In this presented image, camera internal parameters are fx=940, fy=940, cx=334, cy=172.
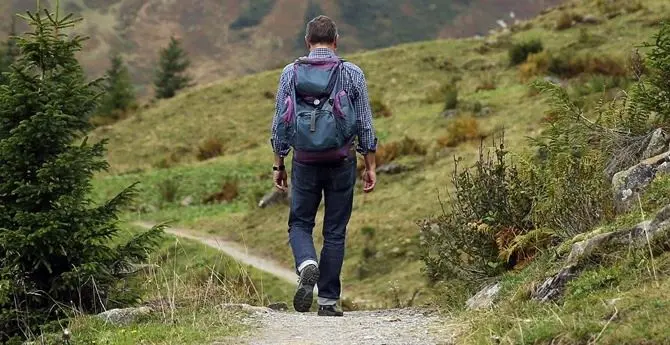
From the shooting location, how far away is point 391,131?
23391 mm

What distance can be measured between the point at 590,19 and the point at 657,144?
2310 centimetres

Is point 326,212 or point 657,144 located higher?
point 657,144

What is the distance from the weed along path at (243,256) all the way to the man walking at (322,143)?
5955mm

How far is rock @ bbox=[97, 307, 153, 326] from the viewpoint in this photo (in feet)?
23.2

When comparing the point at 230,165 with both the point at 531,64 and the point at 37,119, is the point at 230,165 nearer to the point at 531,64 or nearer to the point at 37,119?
the point at 531,64

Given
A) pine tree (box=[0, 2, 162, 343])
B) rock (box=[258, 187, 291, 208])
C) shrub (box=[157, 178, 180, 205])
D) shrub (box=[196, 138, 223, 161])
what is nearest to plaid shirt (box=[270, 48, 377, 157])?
pine tree (box=[0, 2, 162, 343])

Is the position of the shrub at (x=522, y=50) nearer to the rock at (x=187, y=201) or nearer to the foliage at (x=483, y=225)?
the rock at (x=187, y=201)

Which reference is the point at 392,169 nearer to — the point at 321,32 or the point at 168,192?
the point at 168,192

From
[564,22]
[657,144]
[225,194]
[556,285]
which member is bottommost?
[225,194]

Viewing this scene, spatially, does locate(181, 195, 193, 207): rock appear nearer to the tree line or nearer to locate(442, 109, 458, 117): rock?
locate(442, 109, 458, 117): rock

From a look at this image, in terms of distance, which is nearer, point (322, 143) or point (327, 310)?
point (322, 143)

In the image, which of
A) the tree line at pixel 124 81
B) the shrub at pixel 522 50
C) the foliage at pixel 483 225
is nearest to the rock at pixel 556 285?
the foliage at pixel 483 225

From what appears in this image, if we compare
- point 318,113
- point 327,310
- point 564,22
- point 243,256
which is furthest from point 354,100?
point 564,22

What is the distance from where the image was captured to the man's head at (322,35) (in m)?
7.32
